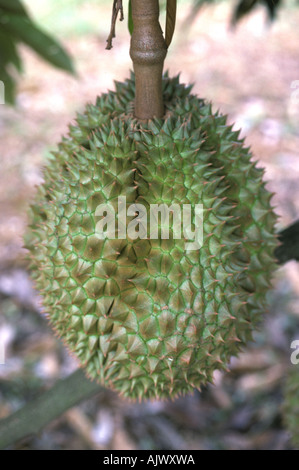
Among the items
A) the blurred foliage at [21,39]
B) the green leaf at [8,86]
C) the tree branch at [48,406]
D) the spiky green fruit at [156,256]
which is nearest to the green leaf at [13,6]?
the blurred foliage at [21,39]

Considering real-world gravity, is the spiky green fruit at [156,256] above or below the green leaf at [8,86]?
below

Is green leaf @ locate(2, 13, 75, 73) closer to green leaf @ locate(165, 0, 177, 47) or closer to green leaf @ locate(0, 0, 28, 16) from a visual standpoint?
green leaf @ locate(0, 0, 28, 16)

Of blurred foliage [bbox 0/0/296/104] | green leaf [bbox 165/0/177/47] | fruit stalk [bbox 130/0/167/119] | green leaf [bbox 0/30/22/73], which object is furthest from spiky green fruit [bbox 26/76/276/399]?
green leaf [bbox 0/30/22/73]

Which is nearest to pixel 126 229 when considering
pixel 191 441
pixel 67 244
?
pixel 67 244

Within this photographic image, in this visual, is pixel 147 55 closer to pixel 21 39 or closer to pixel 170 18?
pixel 170 18

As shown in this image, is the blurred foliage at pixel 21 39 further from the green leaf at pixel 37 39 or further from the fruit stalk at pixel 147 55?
the fruit stalk at pixel 147 55

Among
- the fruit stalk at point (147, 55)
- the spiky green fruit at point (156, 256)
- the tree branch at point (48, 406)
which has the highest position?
the fruit stalk at point (147, 55)
